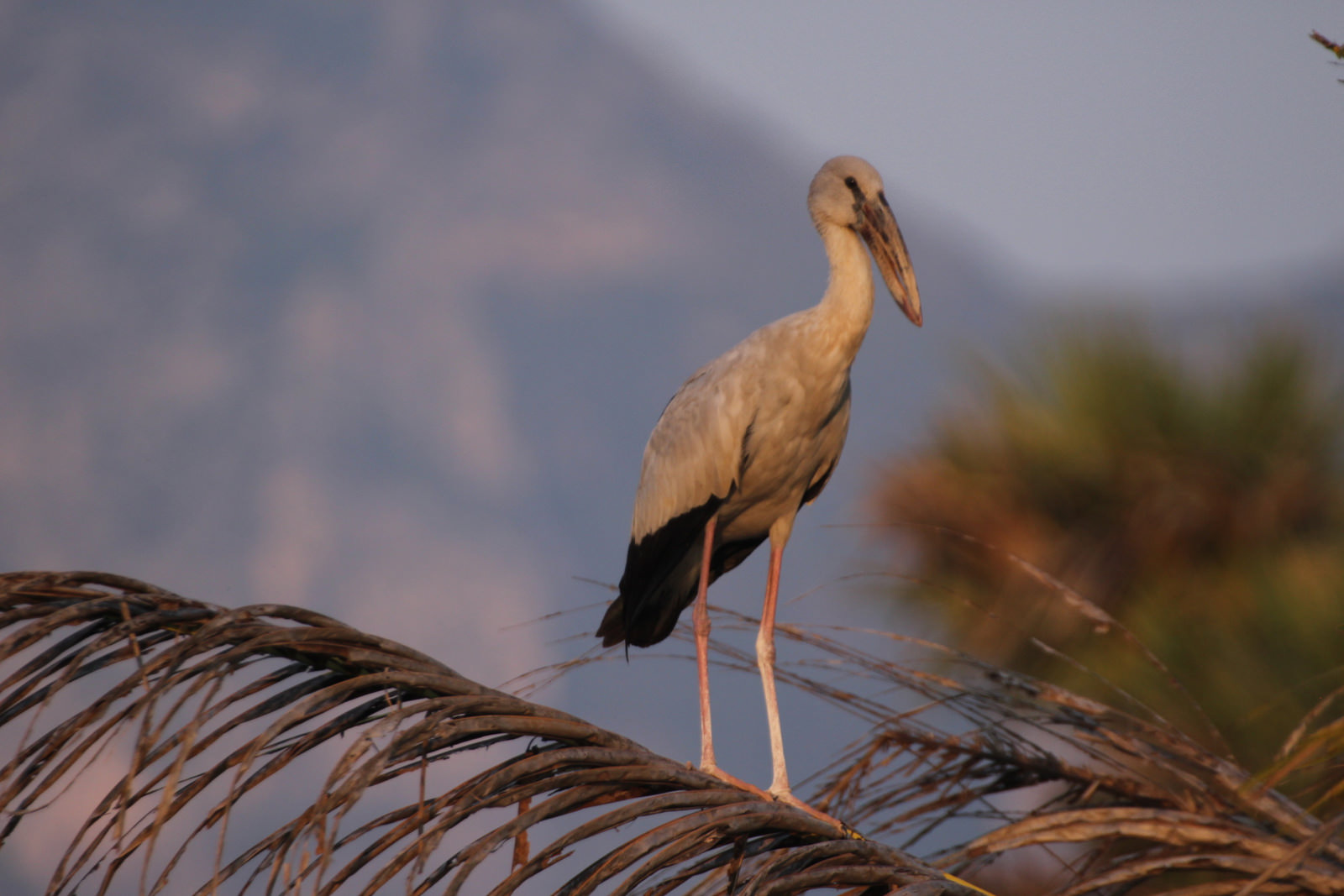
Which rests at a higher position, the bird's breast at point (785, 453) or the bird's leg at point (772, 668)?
the bird's breast at point (785, 453)

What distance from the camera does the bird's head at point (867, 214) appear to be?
4.38 metres

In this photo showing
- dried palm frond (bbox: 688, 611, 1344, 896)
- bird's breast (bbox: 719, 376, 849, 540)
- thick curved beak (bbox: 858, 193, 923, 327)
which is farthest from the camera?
bird's breast (bbox: 719, 376, 849, 540)

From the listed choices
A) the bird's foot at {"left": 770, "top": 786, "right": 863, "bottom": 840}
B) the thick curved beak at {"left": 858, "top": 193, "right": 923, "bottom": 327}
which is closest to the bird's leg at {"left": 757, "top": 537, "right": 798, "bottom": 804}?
the bird's foot at {"left": 770, "top": 786, "right": 863, "bottom": 840}

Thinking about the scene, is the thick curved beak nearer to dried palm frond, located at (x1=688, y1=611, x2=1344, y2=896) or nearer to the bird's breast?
the bird's breast

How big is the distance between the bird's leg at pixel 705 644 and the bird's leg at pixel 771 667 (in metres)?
0.21

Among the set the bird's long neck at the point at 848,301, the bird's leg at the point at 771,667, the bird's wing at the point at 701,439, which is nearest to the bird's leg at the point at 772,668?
the bird's leg at the point at 771,667

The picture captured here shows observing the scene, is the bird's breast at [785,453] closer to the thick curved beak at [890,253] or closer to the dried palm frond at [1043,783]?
the thick curved beak at [890,253]

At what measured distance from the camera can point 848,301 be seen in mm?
4496

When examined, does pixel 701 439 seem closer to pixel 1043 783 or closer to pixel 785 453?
pixel 785 453

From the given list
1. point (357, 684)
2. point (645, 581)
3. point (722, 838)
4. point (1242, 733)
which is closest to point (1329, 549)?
point (1242, 733)

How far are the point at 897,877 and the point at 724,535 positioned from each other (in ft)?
9.71

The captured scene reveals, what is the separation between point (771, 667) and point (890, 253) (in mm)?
1673

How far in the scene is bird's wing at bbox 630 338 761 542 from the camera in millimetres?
4637

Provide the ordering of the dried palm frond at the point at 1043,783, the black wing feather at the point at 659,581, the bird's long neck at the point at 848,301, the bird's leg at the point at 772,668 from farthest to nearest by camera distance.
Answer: the black wing feather at the point at 659,581 < the bird's long neck at the point at 848,301 < the bird's leg at the point at 772,668 < the dried palm frond at the point at 1043,783
